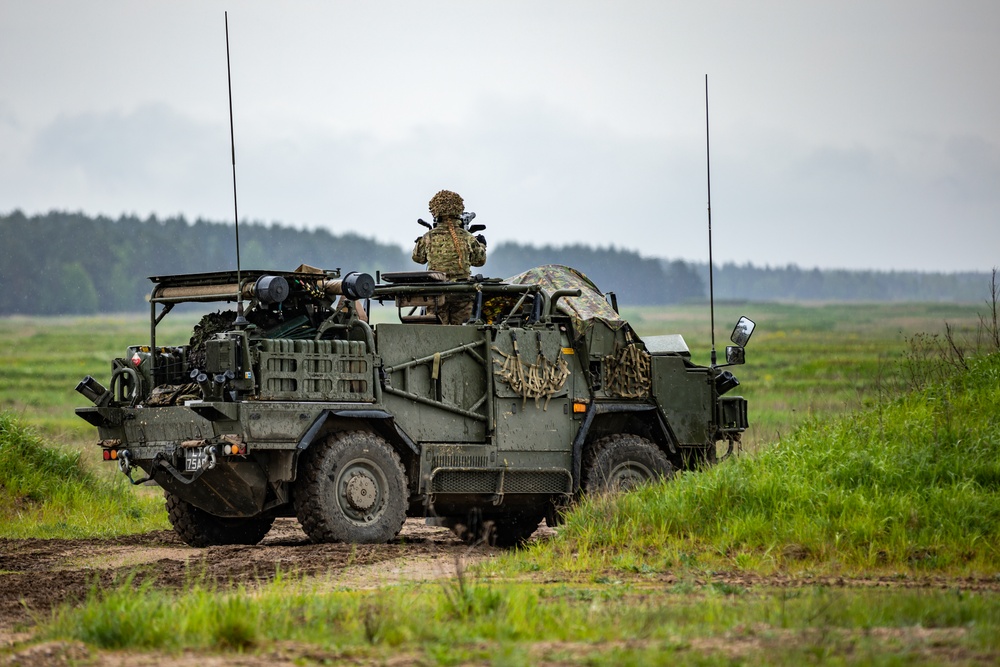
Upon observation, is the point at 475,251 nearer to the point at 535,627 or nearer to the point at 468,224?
the point at 468,224

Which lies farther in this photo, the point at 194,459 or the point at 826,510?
the point at 194,459

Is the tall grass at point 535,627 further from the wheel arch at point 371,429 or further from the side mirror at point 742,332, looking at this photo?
the side mirror at point 742,332

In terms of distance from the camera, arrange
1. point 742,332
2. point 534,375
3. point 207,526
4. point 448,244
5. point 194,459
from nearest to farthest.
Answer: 1. point 194,459
2. point 207,526
3. point 534,375
4. point 742,332
5. point 448,244

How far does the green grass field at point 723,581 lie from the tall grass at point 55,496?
0.13ft

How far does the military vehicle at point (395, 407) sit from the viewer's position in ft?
38.9

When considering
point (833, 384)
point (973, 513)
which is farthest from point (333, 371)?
point (833, 384)

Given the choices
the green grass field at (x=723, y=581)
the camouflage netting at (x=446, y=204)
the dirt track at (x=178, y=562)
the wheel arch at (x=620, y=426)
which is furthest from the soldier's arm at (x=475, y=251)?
the green grass field at (x=723, y=581)

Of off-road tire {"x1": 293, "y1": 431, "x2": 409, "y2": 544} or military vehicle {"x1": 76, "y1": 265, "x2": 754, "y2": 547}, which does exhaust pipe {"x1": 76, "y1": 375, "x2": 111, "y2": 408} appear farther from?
off-road tire {"x1": 293, "y1": 431, "x2": 409, "y2": 544}

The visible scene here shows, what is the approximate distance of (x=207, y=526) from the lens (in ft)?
43.7

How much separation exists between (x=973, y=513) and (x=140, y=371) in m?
6.92

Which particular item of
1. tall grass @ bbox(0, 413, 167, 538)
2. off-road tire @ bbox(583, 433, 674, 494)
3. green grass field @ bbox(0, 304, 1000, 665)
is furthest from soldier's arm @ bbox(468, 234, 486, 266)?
tall grass @ bbox(0, 413, 167, 538)

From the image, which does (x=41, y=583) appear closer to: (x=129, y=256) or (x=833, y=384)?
(x=833, y=384)

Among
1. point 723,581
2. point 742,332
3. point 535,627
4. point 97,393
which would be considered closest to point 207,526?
point 97,393

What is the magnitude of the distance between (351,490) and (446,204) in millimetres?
3981
